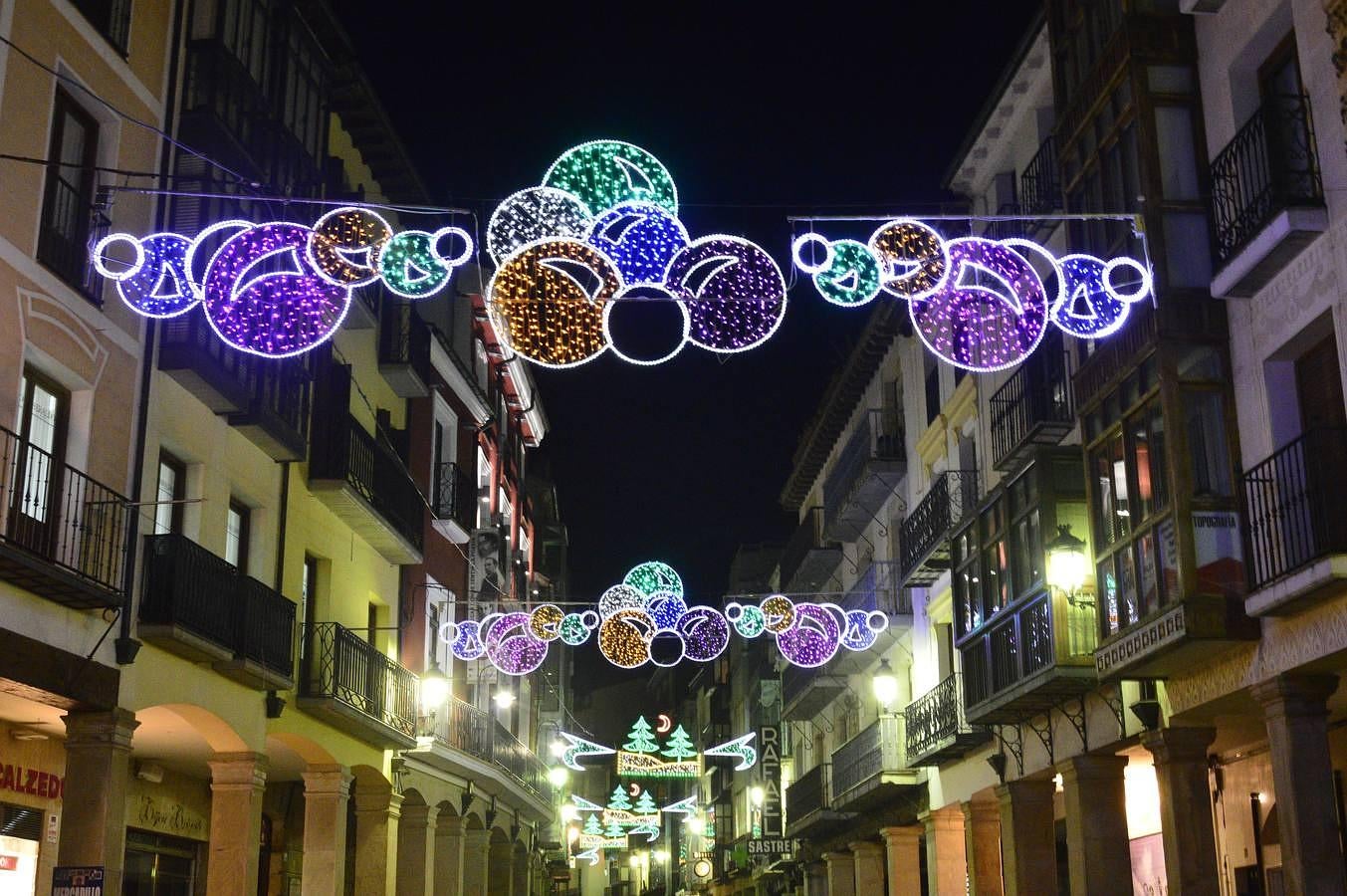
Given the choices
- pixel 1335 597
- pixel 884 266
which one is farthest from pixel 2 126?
pixel 1335 597

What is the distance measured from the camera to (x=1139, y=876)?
75.2 feet

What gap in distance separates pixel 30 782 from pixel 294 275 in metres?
8.24

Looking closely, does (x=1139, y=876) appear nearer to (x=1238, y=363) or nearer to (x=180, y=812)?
(x=1238, y=363)

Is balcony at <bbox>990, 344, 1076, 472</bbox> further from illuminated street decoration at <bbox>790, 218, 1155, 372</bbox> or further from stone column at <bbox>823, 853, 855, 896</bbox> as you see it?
stone column at <bbox>823, 853, 855, 896</bbox>

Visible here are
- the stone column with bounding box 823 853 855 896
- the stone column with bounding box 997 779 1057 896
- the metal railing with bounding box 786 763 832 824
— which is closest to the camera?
the stone column with bounding box 997 779 1057 896

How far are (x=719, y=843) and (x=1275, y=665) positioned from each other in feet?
181

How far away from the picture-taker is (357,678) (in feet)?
76.9

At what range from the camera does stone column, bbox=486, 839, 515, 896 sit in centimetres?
4156

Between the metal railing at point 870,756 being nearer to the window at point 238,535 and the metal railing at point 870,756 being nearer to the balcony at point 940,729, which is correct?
the balcony at point 940,729

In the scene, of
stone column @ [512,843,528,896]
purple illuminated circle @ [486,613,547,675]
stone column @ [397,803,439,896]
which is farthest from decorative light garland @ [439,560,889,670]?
stone column @ [512,843,528,896]

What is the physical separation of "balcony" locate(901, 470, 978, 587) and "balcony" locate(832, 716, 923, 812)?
10.9 feet

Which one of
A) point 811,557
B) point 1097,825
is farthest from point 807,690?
point 1097,825

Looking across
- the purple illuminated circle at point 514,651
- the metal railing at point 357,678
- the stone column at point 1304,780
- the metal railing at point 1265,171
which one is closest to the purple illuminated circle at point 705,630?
the purple illuminated circle at point 514,651

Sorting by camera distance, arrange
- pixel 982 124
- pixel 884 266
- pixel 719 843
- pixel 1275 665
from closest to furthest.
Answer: pixel 884 266 → pixel 1275 665 → pixel 982 124 → pixel 719 843
